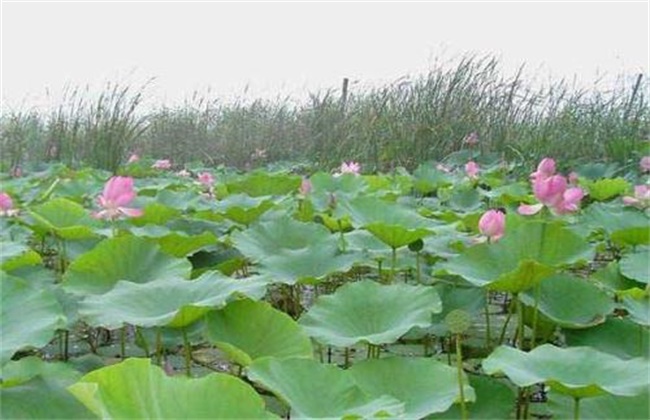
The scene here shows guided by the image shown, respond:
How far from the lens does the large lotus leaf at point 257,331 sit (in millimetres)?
1091

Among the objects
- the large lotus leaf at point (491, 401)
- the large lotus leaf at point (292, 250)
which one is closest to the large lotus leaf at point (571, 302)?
the large lotus leaf at point (491, 401)

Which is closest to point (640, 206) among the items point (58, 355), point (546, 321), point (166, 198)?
point (546, 321)

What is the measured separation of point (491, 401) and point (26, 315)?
24.2 inches

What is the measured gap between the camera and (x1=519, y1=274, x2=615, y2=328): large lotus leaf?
1312 mm

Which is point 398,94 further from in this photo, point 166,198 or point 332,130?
point 166,198

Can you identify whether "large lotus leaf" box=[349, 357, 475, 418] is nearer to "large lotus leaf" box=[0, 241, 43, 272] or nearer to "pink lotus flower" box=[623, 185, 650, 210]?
"large lotus leaf" box=[0, 241, 43, 272]

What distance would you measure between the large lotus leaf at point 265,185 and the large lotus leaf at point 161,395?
6.33ft

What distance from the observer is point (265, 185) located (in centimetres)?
270

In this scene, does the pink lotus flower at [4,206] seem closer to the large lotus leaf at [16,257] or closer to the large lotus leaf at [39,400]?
the large lotus leaf at [16,257]

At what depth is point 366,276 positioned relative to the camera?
2.28 metres

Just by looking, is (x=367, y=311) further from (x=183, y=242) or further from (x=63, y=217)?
(x=63, y=217)

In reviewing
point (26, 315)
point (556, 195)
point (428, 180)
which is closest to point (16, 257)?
point (26, 315)

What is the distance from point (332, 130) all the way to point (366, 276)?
3279 millimetres

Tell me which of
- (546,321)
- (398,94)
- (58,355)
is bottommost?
(58,355)
